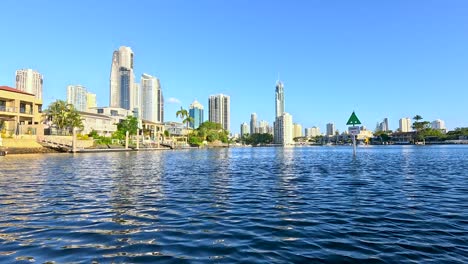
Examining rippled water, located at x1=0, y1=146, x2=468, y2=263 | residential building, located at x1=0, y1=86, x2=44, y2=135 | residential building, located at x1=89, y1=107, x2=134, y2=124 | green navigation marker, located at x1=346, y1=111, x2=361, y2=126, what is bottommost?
rippled water, located at x1=0, y1=146, x2=468, y2=263

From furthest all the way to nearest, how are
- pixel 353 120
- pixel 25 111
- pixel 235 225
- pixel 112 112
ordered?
1. pixel 112 112
2. pixel 25 111
3. pixel 353 120
4. pixel 235 225

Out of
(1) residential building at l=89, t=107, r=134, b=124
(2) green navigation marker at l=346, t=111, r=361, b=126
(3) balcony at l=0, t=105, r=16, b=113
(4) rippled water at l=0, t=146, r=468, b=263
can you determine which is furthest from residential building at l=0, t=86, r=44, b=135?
(2) green navigation marker at l=346, t=111, r=361, b=126

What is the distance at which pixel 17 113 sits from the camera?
76.6 m

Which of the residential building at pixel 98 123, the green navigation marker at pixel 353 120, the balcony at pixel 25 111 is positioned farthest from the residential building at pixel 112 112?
the green navigation marker at pixel 353 120

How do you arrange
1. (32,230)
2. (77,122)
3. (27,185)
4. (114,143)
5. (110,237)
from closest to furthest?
(110,237) → (32,230) → (27,185) → (77,122) → (114,143)

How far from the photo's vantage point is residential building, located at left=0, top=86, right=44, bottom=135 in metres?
74.8

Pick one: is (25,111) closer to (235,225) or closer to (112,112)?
(112,112)

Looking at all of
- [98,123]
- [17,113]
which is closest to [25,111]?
[17,113]

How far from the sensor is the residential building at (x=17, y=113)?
74.8 metres

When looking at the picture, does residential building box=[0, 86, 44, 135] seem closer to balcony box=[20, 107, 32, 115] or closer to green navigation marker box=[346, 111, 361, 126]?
balcony box=[20, 107, 32, 115]

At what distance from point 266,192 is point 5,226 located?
35.9 feet

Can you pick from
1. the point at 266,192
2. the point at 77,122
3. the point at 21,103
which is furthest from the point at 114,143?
the point at 266,192

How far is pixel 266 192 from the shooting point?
16391mm

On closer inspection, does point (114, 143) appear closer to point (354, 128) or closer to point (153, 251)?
point (354, 128)
